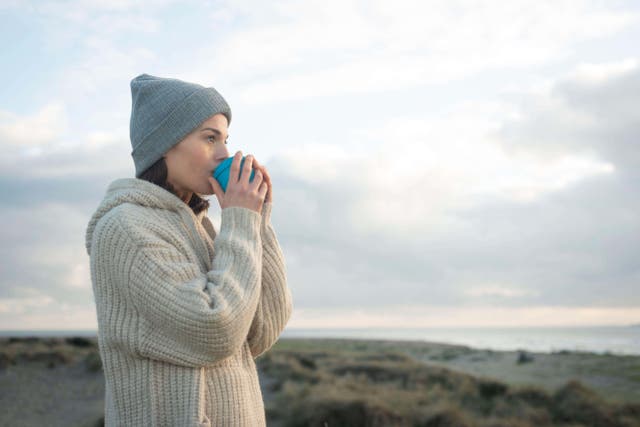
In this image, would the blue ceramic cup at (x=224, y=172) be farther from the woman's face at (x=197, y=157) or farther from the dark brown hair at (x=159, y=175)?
the dark brown hair at (x=159, y=175)

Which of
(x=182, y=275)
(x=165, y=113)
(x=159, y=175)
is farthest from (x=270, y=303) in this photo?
(x=165, y=113)

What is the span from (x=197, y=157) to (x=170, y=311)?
1.83 feet

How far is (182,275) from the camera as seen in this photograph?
6.10 feet

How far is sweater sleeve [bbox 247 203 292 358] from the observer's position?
2072 millimetres

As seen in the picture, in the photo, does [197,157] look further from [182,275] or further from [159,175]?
[182,275]

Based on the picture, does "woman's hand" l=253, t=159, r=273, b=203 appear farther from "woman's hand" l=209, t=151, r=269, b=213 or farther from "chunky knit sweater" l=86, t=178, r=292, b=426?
"chunky knit sweater" l=86, t=178, r=292, b=426

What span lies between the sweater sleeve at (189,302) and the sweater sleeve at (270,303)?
16 centimetres

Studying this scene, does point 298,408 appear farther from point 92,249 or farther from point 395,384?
point 92,249

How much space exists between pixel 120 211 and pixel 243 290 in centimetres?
45

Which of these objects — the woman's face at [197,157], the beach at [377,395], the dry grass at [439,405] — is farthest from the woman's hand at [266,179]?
the beach at [377,395]

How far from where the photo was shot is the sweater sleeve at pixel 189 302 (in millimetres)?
1762

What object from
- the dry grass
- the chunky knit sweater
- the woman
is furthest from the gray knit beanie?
the dry grass

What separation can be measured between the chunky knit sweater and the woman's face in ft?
0.31

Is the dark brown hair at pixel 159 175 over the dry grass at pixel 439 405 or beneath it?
over
